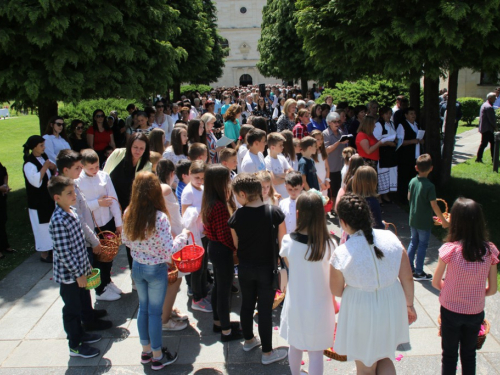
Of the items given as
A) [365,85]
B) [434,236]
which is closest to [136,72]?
[434,236]

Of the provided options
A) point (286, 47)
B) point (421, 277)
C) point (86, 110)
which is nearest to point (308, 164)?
point (421, 277)

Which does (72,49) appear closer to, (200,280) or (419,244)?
(200,280)

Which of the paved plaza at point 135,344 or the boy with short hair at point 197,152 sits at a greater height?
the boy with short hair at point 197,152

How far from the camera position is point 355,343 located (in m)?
3.42

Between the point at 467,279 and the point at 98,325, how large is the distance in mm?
3716

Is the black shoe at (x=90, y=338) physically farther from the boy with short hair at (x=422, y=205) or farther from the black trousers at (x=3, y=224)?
the boy with short hair at (x=422, y=205)

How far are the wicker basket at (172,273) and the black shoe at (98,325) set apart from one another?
40.8 inches

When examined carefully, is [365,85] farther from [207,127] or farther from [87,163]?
[87,163]

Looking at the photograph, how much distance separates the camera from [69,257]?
431 centimetres

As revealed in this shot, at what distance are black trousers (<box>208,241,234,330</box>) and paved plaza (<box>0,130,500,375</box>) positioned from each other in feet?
1.21

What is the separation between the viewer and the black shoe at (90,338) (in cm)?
479

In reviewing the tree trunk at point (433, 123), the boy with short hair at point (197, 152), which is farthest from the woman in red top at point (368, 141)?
the boy with short hair at point (197, 152)

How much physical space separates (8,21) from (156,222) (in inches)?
232

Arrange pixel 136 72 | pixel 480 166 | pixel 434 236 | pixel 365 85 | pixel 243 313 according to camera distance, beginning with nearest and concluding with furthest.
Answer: pixel 243 313, pixel 434 236, pixel 136 72, pixel 480 166, pixel 365 85
